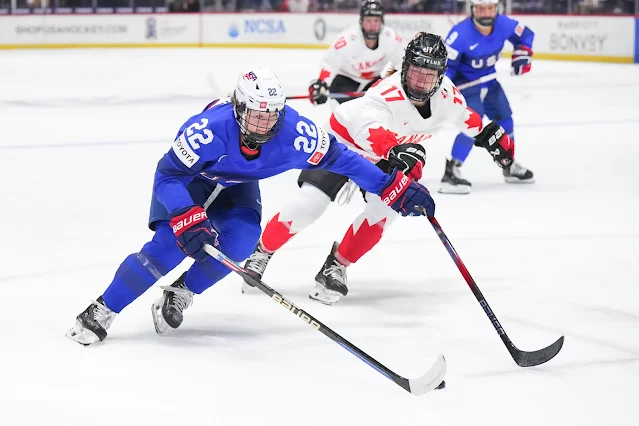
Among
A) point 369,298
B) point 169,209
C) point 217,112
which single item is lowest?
point 369,298

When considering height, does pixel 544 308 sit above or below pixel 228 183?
below

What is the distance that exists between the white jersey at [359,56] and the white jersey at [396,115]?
3273 millimetres

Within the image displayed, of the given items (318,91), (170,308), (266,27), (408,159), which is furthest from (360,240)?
(266,27)

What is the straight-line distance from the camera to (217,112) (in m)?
3.39

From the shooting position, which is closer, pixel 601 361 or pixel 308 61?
pixel 601 361

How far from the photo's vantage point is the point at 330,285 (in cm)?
407

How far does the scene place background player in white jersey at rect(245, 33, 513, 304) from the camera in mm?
4016

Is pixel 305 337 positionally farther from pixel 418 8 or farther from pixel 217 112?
pixel 418 8

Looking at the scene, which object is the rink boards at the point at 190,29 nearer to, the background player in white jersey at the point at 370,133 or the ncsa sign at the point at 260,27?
the ncsa sign at the point at 260,27

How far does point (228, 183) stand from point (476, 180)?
3675mm

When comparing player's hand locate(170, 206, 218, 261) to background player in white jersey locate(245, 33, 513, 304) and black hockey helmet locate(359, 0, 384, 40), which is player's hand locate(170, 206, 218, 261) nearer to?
background player in white jersey locate(245, 33, 513, 304)

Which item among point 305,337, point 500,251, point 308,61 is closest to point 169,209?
point 305,337

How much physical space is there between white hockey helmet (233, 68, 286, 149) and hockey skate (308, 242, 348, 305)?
944 millimetres

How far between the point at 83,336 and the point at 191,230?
572mm
